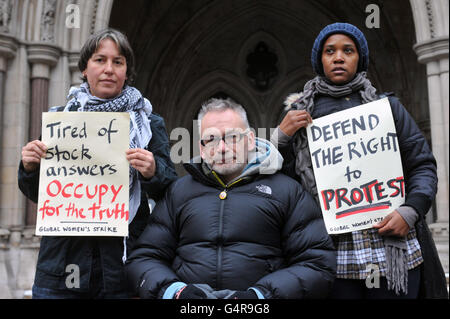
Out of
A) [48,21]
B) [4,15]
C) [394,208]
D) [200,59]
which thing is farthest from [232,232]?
[200,59]

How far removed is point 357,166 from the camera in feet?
8.00

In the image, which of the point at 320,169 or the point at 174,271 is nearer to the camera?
the point at 174,271

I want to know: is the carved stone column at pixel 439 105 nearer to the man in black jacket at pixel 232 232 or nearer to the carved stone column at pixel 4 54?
the carved stone column at pixel 4 54

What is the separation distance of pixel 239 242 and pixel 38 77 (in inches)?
269

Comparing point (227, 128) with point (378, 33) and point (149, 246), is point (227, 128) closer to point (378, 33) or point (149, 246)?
point (149, 246)

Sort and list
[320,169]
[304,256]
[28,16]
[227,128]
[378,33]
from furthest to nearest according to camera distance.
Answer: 1. [378,33]
2. [28,16]
3. [320,169]
4. [227,128]
5. [304,256]

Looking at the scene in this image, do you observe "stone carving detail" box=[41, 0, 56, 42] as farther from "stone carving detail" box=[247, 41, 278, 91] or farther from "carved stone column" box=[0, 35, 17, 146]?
"stone carving detail" box=[247, 41, 278, 91]

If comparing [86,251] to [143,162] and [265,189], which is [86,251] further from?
[265,189]

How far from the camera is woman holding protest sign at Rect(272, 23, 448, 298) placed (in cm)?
229

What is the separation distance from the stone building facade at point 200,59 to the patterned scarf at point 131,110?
4635 mm

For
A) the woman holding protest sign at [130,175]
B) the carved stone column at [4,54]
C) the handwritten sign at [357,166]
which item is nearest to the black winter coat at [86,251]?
the woman holding protest sign at [130,175]

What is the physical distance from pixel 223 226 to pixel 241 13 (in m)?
12.7
